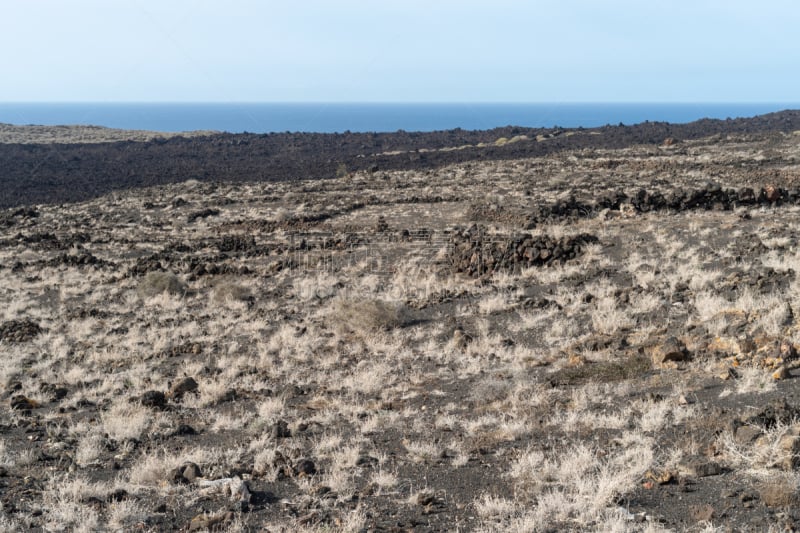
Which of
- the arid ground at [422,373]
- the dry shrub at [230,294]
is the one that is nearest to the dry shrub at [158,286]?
the arid ground at [422,373]

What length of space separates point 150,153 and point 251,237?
41487 mm

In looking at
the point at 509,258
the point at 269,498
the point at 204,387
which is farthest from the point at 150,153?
the point at 269,498

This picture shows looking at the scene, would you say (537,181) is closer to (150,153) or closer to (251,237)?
(251,237)

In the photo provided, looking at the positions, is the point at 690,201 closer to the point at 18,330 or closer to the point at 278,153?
the point at 18,330

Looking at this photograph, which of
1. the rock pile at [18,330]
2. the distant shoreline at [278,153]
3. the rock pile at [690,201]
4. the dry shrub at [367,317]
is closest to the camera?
the dry shrub at [367,317]

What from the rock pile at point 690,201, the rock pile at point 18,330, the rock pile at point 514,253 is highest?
the rock pile at point 690,201

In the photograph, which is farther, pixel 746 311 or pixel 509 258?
pixel 509 258

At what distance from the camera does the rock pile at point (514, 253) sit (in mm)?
15891

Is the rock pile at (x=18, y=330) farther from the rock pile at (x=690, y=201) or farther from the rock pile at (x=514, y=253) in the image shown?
the rock pile at (x=690, y=201)

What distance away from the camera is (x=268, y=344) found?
12.3 meters

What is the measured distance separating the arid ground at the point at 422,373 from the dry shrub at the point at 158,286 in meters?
0.09

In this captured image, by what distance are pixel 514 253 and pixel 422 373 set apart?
268 inches

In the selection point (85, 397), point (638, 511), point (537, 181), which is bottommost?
point (85, 397)

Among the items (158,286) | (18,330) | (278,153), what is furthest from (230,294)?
(278,153)
